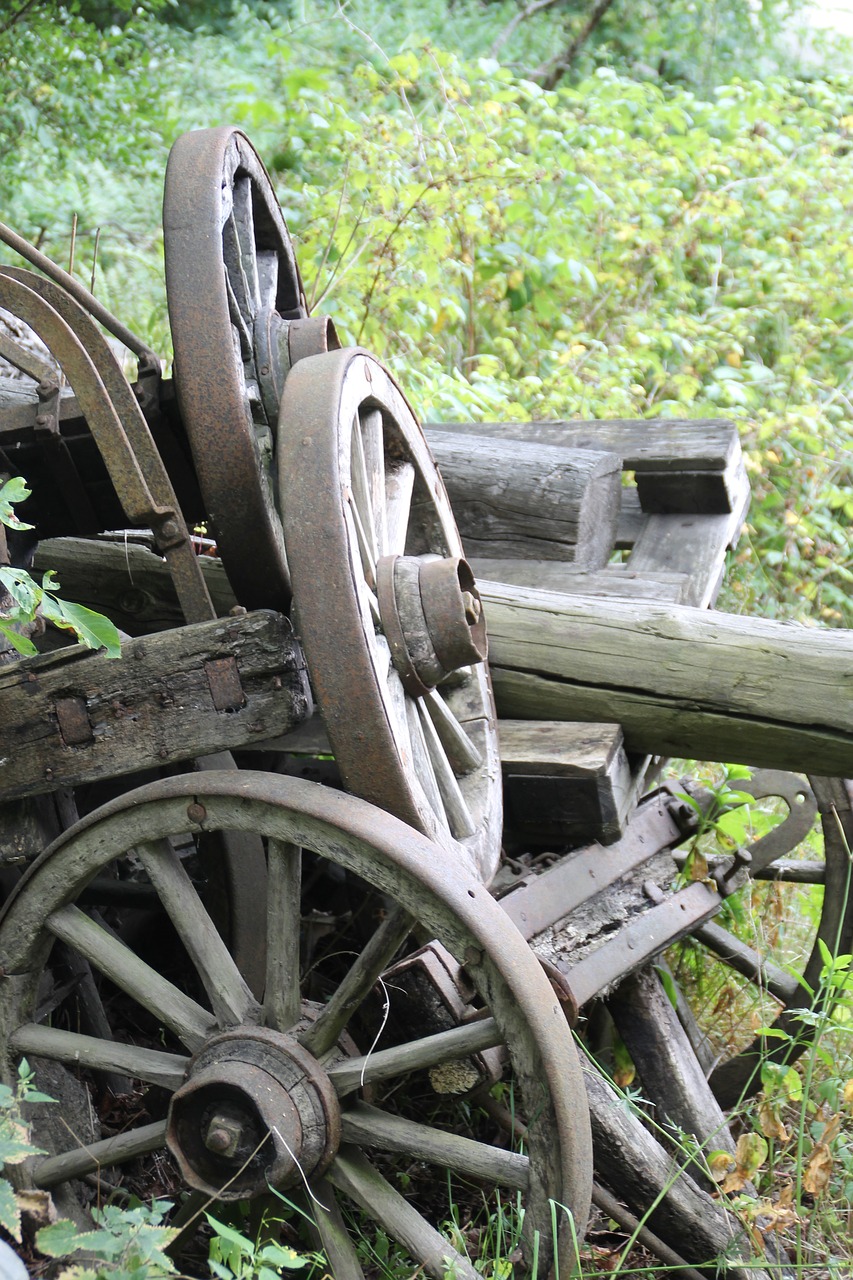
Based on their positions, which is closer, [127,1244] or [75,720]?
[127,1244]

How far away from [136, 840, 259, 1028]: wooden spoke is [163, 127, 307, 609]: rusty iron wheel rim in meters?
0.67

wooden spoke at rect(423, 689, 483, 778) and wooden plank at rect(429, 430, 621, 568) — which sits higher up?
wooden plank at rect(429, 430, 621, 568)

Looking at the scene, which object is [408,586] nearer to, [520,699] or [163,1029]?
[520,699]

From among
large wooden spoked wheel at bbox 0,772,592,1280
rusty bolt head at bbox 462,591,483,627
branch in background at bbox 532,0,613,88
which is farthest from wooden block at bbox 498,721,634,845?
branch in background at bbox 532,0,613,88

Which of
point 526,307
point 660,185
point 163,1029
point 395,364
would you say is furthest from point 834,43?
point 163,1029

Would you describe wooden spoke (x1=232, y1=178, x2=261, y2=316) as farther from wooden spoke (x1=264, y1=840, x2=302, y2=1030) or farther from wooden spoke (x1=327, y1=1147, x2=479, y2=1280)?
wooden spoke (x1=327, y1=1147, x2=479, y2=1280)

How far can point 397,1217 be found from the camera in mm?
1857

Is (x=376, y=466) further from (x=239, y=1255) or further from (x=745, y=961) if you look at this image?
(x=745, y=961)

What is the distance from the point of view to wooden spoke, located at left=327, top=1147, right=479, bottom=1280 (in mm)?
1801

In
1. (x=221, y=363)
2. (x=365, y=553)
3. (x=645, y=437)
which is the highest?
(x=221, y=363)

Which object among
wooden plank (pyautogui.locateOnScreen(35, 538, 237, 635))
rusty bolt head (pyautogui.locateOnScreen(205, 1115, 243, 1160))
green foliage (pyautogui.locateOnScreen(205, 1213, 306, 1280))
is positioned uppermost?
wooden plank (pyautogui.locateOnScreen(35, 538, 237, 635))

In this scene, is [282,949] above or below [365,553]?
below

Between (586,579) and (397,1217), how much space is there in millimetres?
1929

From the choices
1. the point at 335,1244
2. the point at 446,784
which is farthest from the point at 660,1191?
the point at 446,784
